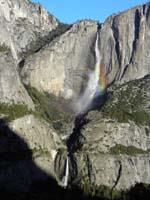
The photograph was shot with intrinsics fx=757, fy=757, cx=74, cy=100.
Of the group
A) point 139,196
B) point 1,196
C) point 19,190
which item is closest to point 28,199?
point 1,196

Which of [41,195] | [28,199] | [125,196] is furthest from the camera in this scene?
Result: [125,196]

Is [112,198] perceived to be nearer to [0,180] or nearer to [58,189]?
[58,189]

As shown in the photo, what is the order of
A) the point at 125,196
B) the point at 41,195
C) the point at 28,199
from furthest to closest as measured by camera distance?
1. the point at 125,196
2. the point at 41,195
3. the point at 28,199

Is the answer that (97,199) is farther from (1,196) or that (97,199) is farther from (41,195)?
(1,196)

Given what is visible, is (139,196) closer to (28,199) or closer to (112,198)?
(28,199)

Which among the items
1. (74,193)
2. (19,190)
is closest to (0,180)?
(19,190)

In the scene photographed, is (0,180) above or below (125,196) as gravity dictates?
above

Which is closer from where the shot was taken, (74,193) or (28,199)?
(28,199)

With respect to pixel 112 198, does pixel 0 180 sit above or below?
above

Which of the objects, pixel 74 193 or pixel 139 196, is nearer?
pixel 139 196
